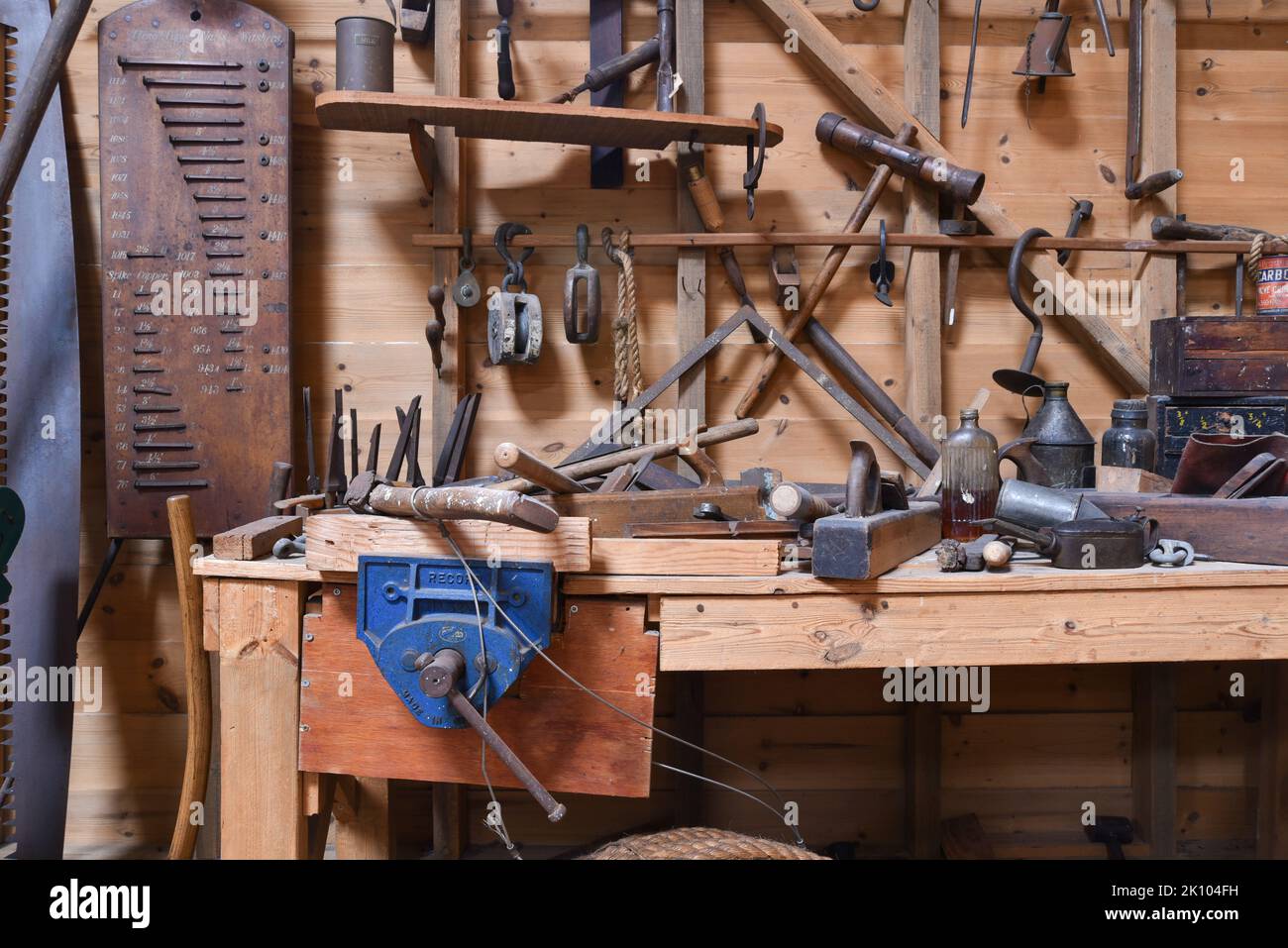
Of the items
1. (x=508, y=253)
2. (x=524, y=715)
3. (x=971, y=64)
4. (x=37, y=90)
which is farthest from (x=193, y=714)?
(x=971, y=64)

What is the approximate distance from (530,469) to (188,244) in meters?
1.41

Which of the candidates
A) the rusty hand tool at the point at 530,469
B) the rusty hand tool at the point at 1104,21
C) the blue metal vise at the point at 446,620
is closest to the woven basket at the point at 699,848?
the blue metal vise at the point at 446,620

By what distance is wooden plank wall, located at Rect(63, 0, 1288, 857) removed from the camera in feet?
7.99

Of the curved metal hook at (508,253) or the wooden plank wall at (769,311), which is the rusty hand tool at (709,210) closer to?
the wooden plank wall at (769,311)

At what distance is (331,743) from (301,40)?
1869mm

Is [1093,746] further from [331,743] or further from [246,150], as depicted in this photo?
[246,150]

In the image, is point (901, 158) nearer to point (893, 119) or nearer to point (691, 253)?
point (893, 119)

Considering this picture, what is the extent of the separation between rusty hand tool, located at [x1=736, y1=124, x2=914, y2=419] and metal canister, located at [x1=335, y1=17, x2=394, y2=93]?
1.17m

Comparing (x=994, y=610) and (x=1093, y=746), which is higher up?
(x=994, y=610)

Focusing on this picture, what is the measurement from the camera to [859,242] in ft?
7.81

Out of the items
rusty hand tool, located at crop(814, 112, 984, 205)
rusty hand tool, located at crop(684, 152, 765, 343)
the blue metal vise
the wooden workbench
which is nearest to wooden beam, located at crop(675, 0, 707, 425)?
rusty hand tool, located at crop(684, 152, 765, 343)

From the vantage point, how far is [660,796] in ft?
8.27

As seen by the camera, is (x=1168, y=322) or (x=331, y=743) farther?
(x=1168, y=322)

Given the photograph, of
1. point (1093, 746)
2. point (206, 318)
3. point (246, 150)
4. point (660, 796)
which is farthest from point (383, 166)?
point (1093, 746)
